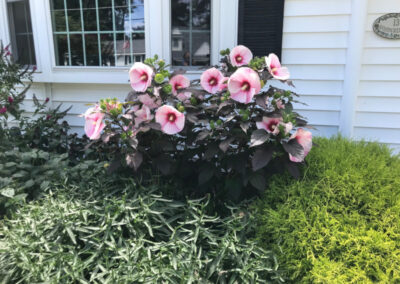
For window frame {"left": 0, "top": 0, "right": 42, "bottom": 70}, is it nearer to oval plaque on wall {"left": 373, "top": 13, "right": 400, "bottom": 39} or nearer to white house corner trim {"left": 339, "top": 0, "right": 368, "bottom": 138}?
→ white house corner trim {"left": 339, "top": 0, "right": 368, "bottom": 138}

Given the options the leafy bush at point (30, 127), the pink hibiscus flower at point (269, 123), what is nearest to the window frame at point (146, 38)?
the leafy bush at point (30, 127)

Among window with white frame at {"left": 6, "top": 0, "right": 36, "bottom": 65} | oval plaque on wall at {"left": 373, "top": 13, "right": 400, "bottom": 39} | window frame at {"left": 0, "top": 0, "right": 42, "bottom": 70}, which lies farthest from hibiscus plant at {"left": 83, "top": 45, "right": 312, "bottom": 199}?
window with white frame at {"left": 6, "top": 0, "right": 36, "bottom": 65}

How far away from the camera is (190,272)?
1341 mm

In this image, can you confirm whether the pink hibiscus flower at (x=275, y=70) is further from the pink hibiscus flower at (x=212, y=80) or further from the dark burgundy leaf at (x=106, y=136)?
the dark burgundy leaf at (x=106, y=136)

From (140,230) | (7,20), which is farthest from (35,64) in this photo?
(140,230)

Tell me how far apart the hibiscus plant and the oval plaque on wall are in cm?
95

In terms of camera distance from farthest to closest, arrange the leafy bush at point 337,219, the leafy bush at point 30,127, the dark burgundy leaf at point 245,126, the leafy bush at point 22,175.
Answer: the leafy bush at point 30,127
the leafy bush at point 22,175
the dark burgundy leaf at point 245,126
the leafy bush at point 337,219

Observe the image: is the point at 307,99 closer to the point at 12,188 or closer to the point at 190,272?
the point at 190,272

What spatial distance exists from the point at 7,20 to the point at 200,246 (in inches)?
110

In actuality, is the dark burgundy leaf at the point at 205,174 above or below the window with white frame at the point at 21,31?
below

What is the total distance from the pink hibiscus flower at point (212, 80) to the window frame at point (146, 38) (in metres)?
0.67

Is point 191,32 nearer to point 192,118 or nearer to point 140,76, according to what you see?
point 140,76

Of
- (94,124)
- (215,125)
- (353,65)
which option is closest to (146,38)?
(94,124)

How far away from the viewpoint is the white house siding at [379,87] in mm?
2146
